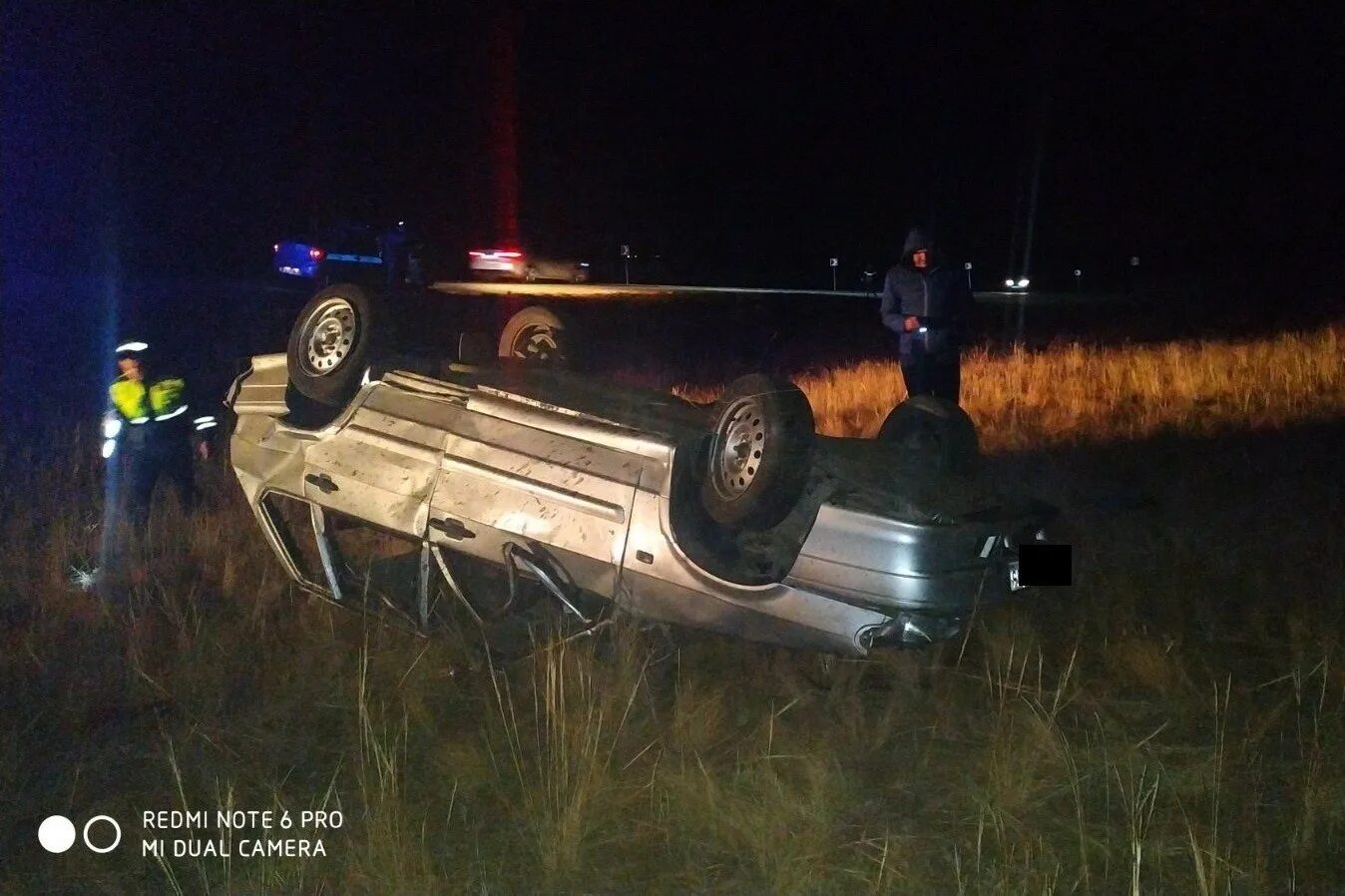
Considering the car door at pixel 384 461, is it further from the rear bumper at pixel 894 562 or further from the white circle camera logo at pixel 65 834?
the rear bumper at pixel 894 562

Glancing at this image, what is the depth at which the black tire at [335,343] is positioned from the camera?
530 centimetres

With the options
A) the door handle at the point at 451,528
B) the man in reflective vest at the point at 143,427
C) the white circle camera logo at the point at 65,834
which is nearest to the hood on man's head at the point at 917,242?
the door handle at the point at 451,528

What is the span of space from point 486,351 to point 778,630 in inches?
101

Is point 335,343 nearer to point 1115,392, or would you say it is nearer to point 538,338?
point 538,338

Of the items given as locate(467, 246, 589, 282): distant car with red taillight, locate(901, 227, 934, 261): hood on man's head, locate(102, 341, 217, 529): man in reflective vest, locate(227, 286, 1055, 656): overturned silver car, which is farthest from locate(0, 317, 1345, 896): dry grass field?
locate(467, 246, 589, 282): distant car with red taillight

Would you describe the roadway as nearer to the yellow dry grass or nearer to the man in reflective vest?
the yellow dry grass

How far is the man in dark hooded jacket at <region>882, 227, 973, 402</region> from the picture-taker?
8.13 metres

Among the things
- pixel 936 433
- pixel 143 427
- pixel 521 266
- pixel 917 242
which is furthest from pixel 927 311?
pixel 521 266

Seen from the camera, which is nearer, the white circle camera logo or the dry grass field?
the dry grass field

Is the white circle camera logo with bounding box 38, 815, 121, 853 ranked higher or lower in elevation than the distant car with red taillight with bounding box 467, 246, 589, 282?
lower

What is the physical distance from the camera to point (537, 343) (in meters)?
6.03

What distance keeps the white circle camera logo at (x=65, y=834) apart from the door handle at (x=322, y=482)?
158 cm

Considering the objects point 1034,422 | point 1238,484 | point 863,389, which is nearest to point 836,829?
point 1238,484

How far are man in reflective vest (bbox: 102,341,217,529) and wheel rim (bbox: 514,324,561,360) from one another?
2.66m
